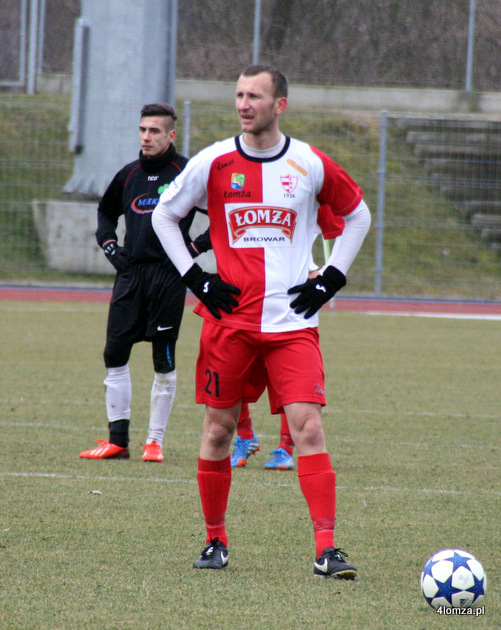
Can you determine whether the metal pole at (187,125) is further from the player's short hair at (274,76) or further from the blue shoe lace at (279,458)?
the player's short hair at (274,76)

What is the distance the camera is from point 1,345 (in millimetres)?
10953

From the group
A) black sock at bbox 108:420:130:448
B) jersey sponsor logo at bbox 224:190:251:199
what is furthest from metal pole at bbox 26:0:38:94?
jersey sponsor logo at bbox 224:190:251:199

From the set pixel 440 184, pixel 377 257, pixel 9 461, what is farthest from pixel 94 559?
pixel 440 184

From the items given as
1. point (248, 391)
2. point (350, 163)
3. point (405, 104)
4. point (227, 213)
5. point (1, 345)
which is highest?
point (405, 104)

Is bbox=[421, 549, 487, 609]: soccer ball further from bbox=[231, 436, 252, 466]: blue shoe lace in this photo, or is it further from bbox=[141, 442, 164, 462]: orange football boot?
bbox=[141, 442, 164, 462]: orange football boot

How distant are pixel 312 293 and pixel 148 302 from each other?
2.33 meters

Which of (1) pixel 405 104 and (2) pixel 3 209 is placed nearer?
→ (2) pixel 3 209

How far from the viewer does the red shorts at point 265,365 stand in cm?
390

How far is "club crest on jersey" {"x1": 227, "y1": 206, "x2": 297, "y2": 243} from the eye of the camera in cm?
392

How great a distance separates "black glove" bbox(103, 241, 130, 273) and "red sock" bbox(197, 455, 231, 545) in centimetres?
225

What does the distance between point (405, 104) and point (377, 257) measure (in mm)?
7933

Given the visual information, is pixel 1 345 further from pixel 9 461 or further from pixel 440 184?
pixel 440 184

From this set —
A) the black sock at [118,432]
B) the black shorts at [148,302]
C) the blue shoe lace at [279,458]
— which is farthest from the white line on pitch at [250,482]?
the black shorts at [148,302]

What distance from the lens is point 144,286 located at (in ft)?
19.9
